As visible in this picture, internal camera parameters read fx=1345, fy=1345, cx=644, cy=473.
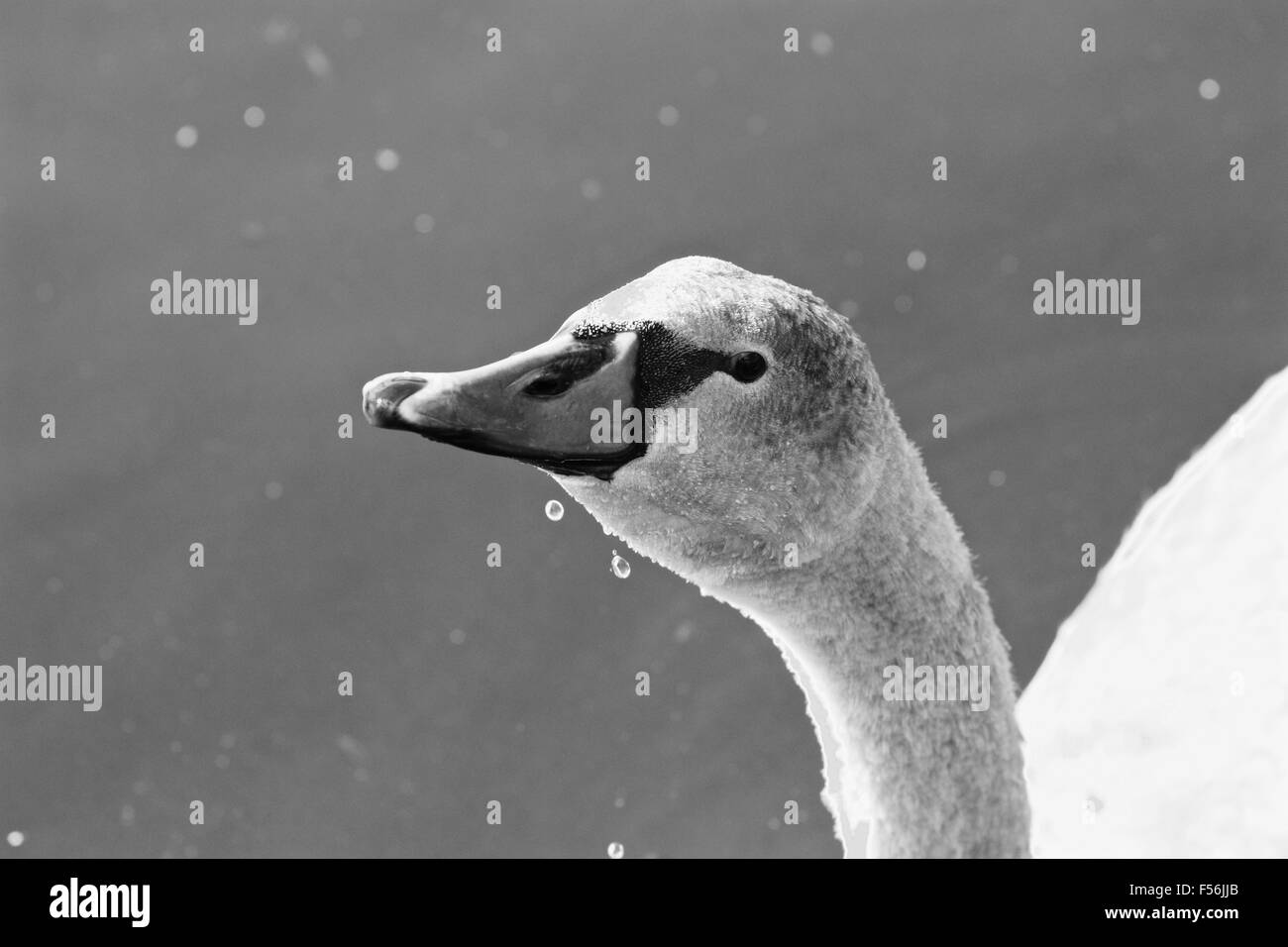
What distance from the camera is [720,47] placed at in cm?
766

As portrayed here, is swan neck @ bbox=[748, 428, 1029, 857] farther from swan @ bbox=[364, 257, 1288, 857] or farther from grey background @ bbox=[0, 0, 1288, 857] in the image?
grey background @ bbox=[0, 0, 1288, 857]

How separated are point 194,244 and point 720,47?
3131mm

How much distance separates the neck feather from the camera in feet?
9.07

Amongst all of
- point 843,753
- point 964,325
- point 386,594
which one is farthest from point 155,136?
point 843,753

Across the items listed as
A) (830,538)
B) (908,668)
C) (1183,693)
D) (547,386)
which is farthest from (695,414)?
(1183,693)

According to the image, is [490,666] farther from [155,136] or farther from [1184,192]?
[1184,192]

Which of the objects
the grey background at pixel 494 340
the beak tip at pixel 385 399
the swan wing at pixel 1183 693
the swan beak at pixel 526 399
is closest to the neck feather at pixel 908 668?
the swan beak at pixel 526 399

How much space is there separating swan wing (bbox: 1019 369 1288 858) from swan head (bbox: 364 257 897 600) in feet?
5.91

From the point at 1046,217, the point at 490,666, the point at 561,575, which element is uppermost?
the point at 1046,217

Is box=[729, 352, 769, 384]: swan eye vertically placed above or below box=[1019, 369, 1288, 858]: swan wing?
above

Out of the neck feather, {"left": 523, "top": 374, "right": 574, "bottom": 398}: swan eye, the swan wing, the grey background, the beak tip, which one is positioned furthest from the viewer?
the grey background

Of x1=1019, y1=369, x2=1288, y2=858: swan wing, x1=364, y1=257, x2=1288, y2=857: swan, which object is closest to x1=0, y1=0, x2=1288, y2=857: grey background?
x1=1019, y1=369, x2=1288, y2=858: swan wing

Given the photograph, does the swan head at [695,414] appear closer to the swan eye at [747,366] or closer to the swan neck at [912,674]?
the swan eye at [747,366]
